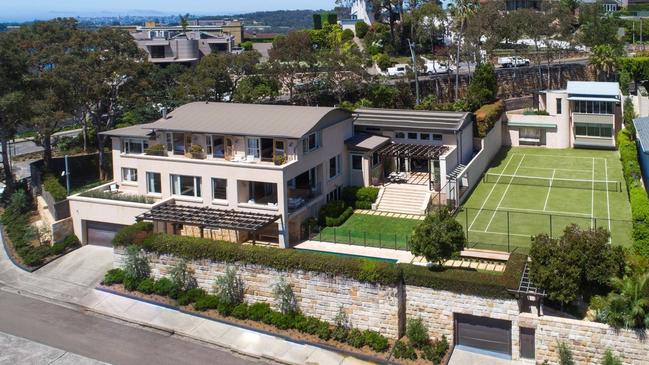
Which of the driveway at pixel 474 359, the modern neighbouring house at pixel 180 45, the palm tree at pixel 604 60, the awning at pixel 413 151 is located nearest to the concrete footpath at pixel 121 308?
the driveway at pixel 474 359

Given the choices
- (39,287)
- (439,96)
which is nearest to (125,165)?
(39,287)

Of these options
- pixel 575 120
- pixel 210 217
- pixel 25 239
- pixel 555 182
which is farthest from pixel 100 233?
pixel 575 120

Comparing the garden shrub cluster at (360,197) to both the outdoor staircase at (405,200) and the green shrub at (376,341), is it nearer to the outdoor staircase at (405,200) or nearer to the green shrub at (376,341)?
the outdoor staircase at (405,200)

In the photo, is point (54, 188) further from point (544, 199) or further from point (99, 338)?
point (544, 199)

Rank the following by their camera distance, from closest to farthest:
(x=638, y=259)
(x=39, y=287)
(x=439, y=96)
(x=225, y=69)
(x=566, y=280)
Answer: (x=566, y=280) → (x=638, y=259) → (x=39, y=287) → (x=225, y=69) → (x=439, y=96)

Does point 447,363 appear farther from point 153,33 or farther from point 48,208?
point 153,33

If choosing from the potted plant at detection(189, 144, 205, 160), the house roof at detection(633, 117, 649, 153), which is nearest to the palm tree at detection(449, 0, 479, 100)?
the house roof at detection(633, 117, 649, 153)
